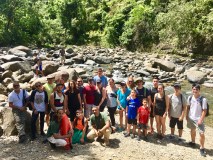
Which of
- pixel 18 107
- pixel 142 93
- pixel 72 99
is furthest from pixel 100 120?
pixel 18 107

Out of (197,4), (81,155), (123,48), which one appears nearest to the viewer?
(81,155)

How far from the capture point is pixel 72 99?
Answer: 359 inches

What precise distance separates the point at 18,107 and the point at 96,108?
2.32 meters

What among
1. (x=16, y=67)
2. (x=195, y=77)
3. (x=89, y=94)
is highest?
(x=89, y=94)

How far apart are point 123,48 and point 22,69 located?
63.0ft

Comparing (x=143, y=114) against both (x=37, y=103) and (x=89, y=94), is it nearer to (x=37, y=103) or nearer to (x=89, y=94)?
(x=89, y=94)

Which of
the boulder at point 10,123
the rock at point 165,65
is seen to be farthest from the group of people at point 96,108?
the rock at point 165,65

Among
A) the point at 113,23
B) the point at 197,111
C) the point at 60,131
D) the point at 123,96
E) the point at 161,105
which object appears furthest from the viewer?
the point at 113,23

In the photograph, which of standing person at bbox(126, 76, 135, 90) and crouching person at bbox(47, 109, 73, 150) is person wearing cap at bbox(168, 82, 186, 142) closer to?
standing person at bbox(126, 76, 135, 90)

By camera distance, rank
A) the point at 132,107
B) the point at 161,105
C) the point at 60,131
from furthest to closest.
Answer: the point at 132,107
the point at 161,105
the point at 60,131

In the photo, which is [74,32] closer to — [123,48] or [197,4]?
[123,48]

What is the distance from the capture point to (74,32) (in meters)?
45.3

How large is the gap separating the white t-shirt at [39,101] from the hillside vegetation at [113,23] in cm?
2210

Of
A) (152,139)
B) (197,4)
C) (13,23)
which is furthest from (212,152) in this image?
(13,23)
